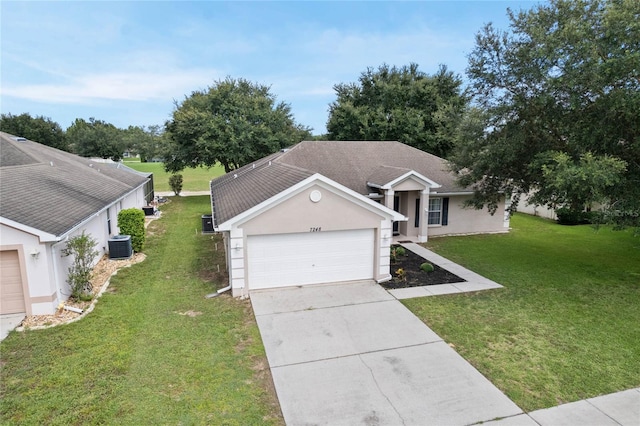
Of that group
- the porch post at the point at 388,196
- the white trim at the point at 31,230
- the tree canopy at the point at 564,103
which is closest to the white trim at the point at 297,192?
the white trim at the point at 31,230

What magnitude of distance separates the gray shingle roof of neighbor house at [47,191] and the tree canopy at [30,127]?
130 ft

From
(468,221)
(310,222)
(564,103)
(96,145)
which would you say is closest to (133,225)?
(310,222)

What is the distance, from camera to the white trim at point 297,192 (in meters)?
9.96

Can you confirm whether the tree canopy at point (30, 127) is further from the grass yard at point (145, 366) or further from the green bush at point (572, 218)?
the green bush at point (572, 218)

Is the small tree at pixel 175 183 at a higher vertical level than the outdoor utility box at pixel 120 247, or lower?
higher

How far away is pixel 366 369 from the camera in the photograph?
22.1 ft

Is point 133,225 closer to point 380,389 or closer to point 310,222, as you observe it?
point 310,222

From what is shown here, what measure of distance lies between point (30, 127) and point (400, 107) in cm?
4982

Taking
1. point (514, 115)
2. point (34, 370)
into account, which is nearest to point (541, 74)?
point (514, 115)

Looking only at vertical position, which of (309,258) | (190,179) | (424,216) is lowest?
(309,258)

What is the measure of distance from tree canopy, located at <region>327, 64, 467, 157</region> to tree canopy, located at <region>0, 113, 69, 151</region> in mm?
42590

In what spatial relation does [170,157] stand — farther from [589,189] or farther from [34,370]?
[589,189]

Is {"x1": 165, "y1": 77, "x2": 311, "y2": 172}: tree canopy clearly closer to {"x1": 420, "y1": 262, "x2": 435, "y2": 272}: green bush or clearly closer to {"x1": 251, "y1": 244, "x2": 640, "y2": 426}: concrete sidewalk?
{"x1": 420, "y1": 262, "x2": 435, "y2": 272}: green bush

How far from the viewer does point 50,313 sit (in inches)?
342
